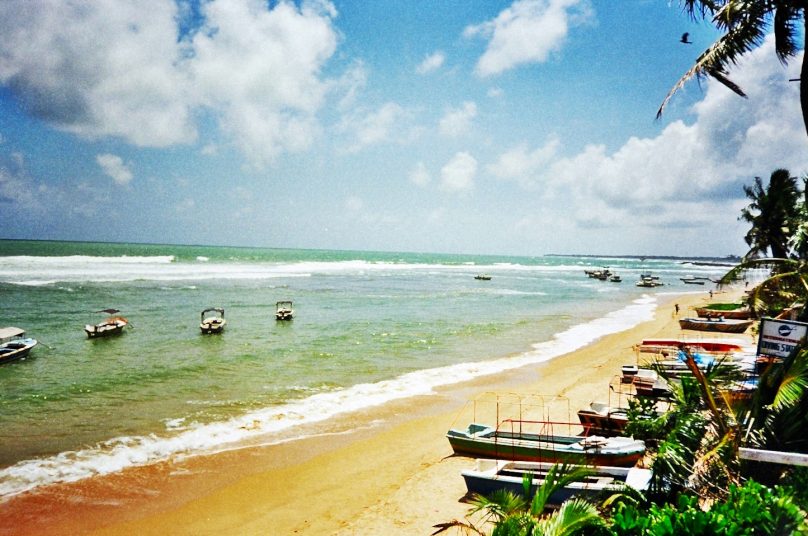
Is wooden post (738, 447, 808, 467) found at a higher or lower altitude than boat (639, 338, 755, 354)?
higher

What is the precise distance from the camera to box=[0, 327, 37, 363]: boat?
1994 cm

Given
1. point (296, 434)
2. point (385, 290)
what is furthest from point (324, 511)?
point (385, 290)

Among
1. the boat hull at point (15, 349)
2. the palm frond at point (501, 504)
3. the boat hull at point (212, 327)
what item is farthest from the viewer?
the boat hull at point (212, 327)

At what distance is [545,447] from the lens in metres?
9.81

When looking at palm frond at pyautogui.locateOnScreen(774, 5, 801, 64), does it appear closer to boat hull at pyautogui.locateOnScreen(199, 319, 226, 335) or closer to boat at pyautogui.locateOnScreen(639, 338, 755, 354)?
boat at pyautogui.locateOnScreen(639, 338, 755, 354)

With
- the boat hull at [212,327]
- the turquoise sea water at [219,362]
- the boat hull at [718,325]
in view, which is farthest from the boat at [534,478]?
the boat hull at [718,325]

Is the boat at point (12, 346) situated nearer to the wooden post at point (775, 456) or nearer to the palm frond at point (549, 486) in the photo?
the palm frond at point (549, 486)

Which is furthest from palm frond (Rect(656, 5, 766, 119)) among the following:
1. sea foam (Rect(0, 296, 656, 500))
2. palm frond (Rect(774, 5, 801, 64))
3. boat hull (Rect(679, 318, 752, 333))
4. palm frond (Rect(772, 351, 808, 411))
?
boat hull (Rect(679, 318, 752, 333))

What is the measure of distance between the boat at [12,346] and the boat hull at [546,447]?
19.2 m

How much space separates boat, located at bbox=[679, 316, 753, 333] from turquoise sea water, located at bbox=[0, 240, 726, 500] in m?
4.27

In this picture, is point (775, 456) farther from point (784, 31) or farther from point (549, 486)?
point (784, 31)

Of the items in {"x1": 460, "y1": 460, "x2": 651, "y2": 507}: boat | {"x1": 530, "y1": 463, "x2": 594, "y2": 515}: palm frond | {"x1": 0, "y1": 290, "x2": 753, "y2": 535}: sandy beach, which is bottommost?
{"x1": 0, "y1": 290, "x2": 753, "y2": 535}: sandy beach

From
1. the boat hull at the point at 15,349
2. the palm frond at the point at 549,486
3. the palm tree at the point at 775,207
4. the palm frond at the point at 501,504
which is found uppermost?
the palm tree at the point at 775,207

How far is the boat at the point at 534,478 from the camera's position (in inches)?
301
